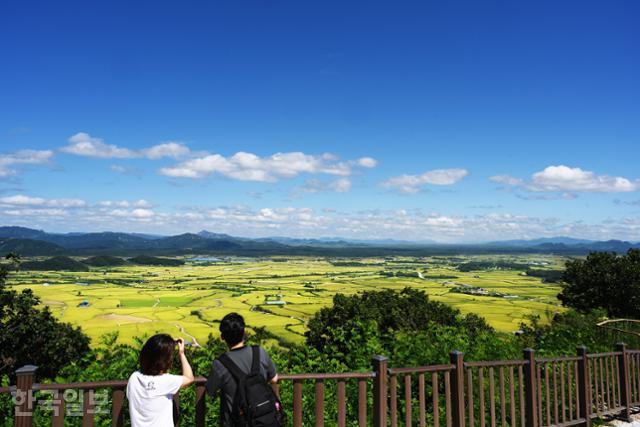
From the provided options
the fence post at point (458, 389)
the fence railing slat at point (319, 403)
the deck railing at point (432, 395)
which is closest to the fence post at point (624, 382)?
the deck railing at point (432, 395)

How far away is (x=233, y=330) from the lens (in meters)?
3.41

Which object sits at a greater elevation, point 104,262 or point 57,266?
point 57,266

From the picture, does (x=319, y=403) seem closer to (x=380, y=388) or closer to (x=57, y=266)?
(x=380, y=388)

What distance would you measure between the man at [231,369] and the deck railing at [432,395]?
0.21m

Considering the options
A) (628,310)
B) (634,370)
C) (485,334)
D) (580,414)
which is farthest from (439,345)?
(628,310)

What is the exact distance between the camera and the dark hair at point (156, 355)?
322 cm

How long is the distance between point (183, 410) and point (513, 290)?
89.3 m

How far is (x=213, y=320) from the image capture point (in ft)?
162

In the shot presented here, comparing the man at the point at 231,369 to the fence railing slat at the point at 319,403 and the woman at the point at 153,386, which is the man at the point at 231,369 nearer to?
the woman at the point at 153,386

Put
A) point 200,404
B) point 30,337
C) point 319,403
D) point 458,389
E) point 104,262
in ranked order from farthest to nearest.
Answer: point 104,262, point 30,337, point 458,389, point 319,403, point 200,404

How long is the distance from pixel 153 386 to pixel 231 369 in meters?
0.63

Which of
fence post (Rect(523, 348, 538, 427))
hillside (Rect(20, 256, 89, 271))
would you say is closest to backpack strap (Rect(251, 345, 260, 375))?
fence post (Rect(523, 348, 538, 427))

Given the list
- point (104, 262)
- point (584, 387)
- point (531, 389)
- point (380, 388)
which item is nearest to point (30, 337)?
point (380, 388)

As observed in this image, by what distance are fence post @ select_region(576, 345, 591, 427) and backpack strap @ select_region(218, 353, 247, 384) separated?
17.6ft
